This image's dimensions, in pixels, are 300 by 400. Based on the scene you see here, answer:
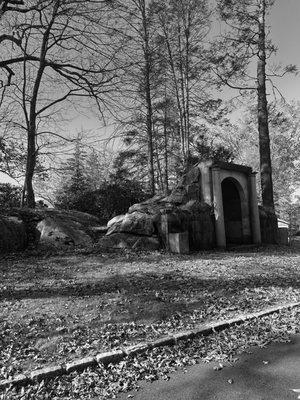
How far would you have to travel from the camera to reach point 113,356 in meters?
3.60

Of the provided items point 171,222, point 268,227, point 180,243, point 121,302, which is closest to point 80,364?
point 121,302

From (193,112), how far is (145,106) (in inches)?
152

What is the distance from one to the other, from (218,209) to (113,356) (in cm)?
893

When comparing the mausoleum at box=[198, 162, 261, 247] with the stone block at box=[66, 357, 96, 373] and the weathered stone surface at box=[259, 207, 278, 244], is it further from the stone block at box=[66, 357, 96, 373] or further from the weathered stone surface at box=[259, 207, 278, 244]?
the stone block at box=[66, 357, 96, 373]

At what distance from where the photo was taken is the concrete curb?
10.4ft

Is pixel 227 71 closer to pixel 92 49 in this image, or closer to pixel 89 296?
pixel 92 49

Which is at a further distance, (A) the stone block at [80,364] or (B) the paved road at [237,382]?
(A) the stone block at [80,364]

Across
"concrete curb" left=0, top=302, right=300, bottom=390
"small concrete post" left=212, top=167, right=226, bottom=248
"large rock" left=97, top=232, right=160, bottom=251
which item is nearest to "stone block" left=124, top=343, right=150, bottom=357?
"concrete curb" left=0, top=302, right=300, bottom=390

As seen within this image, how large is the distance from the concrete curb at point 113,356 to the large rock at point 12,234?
713cm

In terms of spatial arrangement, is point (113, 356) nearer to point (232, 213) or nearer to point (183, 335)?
point (183, 335)

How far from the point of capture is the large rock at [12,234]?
9914 millimetres

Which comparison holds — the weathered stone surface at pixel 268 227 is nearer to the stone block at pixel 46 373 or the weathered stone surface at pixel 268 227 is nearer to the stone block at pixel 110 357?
the stone block at pixel 110 357

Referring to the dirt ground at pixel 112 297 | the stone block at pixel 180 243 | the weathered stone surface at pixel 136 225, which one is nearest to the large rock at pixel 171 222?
the weathered stone surface at pixel 136 225

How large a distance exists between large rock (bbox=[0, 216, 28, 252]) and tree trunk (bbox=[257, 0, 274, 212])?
30.8ft
